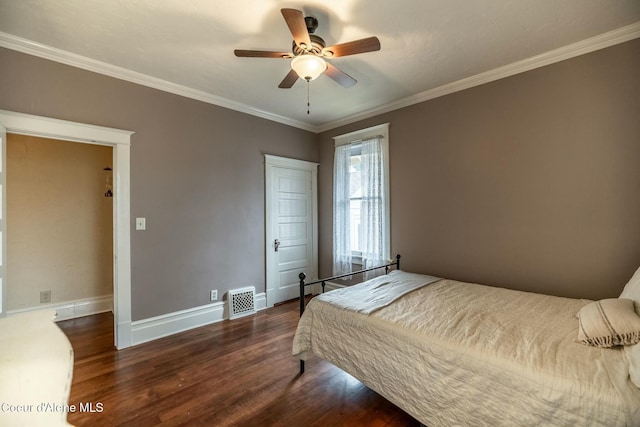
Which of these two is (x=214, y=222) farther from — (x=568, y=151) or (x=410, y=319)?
(x=568, y=151)

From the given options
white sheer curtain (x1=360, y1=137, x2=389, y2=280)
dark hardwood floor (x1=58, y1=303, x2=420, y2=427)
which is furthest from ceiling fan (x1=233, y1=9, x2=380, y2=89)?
dark hardwood floor (x1=58, y1=303, x2=420, y2=427)

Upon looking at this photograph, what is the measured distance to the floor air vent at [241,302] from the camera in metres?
3.46

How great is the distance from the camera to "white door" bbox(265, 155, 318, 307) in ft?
12.9

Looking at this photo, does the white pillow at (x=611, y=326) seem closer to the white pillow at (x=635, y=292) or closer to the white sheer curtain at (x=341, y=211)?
the white pillow at (x=635, y=292)

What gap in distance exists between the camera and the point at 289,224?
4191 mm

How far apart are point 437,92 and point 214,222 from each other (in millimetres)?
3055

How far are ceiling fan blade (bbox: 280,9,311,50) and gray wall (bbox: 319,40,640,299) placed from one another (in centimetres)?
204

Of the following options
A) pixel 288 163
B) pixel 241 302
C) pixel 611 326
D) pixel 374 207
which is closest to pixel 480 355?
pixel 611 326

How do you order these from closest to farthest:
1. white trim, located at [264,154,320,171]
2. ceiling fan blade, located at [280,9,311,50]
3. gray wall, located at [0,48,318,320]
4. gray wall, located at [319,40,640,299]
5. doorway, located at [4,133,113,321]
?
ceiling fan blade, located at [280,9,311,50] → gray wall, located at [319,40,640,299] → gray wall, located at [0,48,318,320] → doorway, located at [4,133,113,321] → white trim, located at [264,154,320,171]

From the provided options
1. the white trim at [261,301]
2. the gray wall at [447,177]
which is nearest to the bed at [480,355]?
the gray wall at [447,177]

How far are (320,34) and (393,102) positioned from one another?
1635 mm

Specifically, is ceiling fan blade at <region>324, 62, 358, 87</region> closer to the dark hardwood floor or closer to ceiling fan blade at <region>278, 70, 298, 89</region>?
ceiling fan blade at <region>278, 70, 298, 89</region>

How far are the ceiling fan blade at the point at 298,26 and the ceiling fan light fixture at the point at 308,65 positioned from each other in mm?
69

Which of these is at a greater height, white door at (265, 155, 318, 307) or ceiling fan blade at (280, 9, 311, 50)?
ceiling fan blade at (280, 9, 311, 50)
